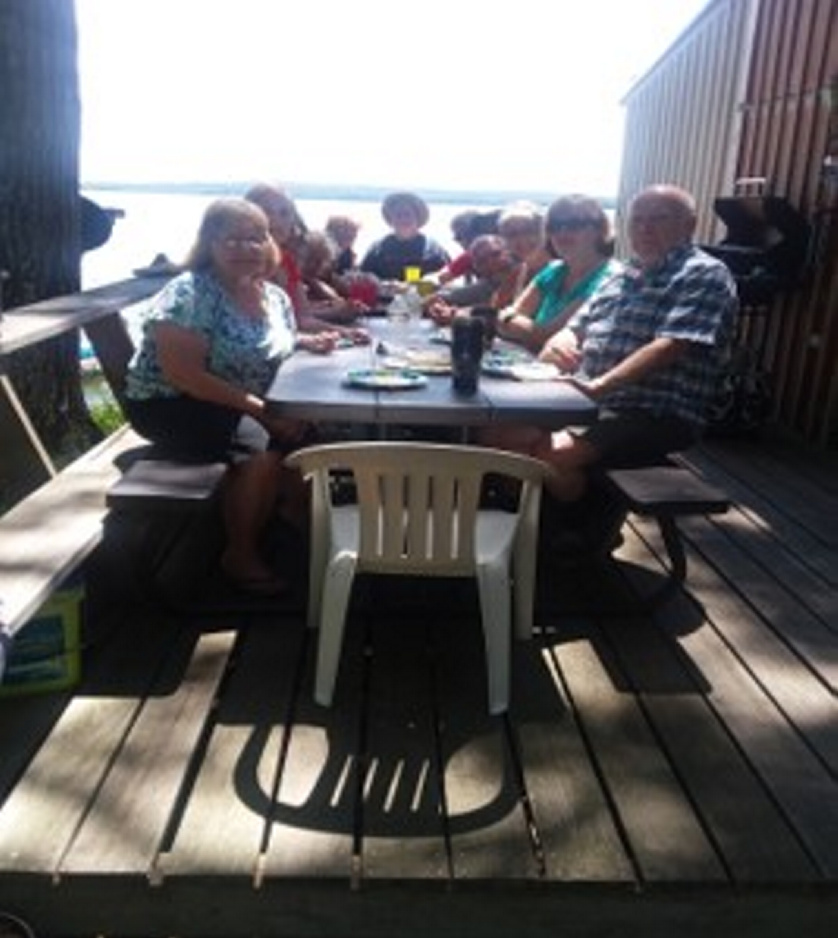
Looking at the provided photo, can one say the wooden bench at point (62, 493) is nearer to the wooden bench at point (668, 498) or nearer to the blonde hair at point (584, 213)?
the wooden bench at point (668, 498)

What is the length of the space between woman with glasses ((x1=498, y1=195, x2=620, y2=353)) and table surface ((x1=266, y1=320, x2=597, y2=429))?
95 centimetres

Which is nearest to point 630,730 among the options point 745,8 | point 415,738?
point 415,738

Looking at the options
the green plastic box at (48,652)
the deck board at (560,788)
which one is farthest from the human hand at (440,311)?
the green plastic box at (48,652)

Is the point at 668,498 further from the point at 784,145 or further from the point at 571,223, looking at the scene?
the point at 784,145

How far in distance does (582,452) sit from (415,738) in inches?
46.5

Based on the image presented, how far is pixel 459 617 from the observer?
113 inches

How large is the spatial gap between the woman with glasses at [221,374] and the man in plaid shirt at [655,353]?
0.91m

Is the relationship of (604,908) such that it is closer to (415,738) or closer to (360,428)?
(415,738)

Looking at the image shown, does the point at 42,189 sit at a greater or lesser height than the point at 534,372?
greater

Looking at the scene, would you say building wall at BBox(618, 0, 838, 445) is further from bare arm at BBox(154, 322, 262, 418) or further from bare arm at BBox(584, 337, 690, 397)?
bare arm at BBox(154, 322, 262, 418)

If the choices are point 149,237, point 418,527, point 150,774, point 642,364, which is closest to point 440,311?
point 642,364

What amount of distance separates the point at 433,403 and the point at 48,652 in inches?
44.3

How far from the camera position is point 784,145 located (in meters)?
5.79

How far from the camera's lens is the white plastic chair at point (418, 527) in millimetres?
2193
